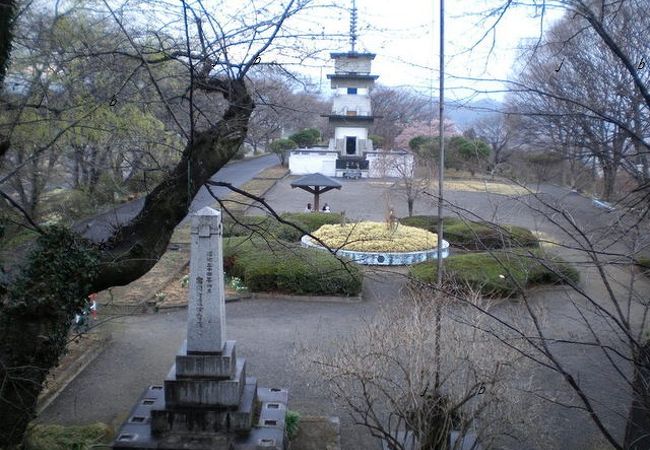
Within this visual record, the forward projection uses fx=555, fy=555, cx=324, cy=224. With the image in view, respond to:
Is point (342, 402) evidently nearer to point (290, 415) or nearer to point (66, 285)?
point (290, 415)

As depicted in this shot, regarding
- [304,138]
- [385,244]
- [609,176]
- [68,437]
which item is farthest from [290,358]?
[304,138]

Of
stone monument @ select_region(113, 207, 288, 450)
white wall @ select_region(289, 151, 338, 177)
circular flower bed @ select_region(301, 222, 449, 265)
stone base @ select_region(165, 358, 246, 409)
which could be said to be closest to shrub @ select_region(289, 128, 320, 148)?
white wall @ select_region(289, 151, 338, 177)

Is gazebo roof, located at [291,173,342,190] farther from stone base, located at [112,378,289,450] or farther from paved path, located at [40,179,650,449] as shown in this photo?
stone base, located at [112,378,289,450]

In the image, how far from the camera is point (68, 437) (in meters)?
5.84

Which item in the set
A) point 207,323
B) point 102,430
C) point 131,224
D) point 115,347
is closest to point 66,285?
point 131,224

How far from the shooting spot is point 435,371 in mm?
5094

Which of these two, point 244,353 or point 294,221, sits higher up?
point 294,221

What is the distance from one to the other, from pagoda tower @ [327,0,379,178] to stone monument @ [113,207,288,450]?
33.4 meters

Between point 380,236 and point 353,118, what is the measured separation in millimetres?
25149

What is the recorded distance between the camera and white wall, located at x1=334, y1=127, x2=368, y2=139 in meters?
41.8

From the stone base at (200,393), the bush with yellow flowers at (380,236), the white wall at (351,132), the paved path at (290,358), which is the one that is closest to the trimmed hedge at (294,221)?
the bush with yellow flowers at (380,236)

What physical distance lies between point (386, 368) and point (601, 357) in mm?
6248

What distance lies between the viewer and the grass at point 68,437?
529 cm

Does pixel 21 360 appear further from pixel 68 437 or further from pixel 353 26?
pixel 353 26
